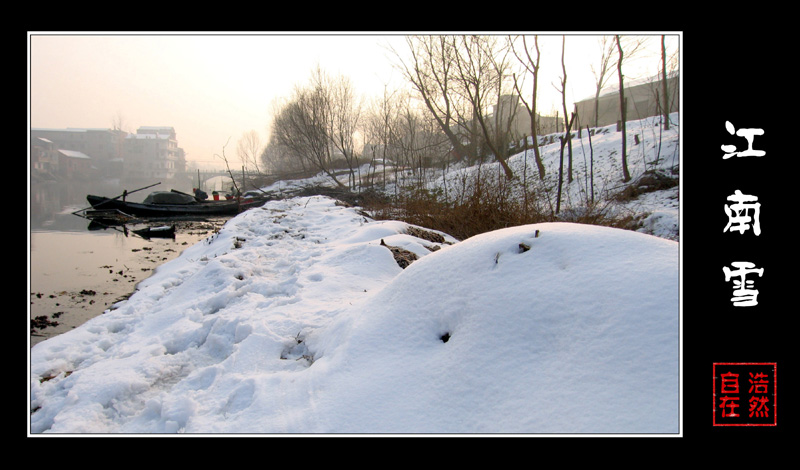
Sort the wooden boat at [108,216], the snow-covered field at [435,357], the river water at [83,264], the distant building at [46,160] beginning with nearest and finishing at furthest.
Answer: the snow-covered field at [435,357], the river water at [83,264], the wooden boat at [108,216], the distant building at [46,160]

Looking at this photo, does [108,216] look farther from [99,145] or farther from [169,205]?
[99,145]

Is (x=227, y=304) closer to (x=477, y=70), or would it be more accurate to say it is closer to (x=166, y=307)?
(x=166, y=307)

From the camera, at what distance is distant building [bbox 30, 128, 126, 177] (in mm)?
36231

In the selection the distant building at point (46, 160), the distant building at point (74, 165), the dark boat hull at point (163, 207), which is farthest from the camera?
the distant building at point (74, 165)

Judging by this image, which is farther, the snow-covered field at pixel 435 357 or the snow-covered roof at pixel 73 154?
the snow-covered roof at pixel 73 154

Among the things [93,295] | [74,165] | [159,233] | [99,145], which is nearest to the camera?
[93,295]

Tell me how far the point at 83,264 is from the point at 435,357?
981 centimetres

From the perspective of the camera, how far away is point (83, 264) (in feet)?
27.4

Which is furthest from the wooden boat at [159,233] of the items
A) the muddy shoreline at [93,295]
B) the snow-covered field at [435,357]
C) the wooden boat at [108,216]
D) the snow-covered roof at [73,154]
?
the snow-covered roof at [73,154]

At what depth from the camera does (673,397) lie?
134cm

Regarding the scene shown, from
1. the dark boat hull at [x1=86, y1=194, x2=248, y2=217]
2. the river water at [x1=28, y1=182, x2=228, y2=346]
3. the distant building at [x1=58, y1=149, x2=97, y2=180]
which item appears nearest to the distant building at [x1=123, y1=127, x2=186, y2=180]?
the distant building at [x1=58, y1=149, x2=97, y2=180]

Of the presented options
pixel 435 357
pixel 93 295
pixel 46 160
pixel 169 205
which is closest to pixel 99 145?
pixel 46 160

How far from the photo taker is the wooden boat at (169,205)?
1744cm

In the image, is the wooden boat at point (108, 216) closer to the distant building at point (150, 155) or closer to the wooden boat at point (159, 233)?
the wooden boat at point (159, 233)
